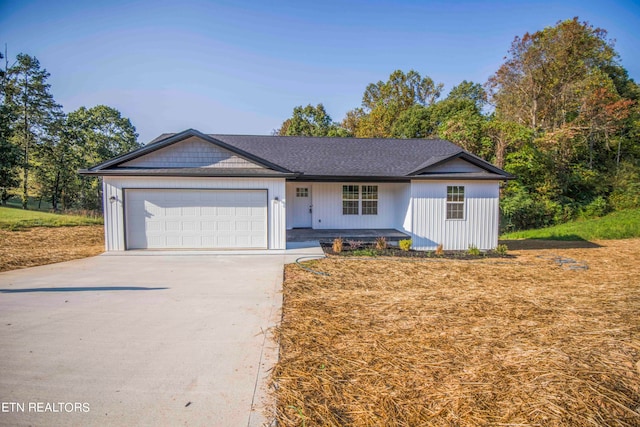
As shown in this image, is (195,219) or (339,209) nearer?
(195,219)

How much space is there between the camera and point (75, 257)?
955 centimetres

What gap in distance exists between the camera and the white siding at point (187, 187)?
33.8ft

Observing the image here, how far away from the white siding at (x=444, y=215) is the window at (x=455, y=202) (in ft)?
0.48

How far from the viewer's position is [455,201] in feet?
38.3

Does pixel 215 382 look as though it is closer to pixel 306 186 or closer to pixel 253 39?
pixel 306 186

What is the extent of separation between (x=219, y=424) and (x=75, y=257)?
9688 mm

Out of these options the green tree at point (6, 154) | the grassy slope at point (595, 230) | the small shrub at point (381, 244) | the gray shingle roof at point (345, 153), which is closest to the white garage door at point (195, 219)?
the gray shingle roof at point (345, 153)

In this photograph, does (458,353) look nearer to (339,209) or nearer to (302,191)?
(339,209)

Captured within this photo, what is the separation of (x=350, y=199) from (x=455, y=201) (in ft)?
14.0

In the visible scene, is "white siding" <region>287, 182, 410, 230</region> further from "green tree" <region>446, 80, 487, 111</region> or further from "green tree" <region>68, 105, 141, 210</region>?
"green tree" <region>446, 80, 487, 111</region>

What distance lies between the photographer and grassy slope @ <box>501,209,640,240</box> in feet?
50.0

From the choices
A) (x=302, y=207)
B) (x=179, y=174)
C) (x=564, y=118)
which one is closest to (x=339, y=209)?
(x=302, y=207)

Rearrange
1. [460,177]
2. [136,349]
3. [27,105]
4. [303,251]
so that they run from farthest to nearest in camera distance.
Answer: [27,105], [460,177], [303,251], [136,349]

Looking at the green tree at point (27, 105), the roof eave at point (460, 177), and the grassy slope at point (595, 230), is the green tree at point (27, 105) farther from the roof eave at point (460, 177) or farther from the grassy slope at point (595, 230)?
the grassy slope at point (595, 230)
